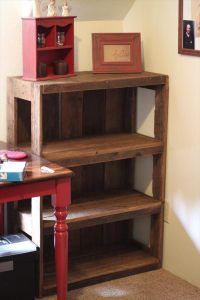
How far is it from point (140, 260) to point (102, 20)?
1395 mm

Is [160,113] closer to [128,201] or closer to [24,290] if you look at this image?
[128,201]

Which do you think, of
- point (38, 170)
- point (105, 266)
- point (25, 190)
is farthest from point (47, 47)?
point (105, 266)

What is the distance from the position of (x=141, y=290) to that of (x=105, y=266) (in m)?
0.29

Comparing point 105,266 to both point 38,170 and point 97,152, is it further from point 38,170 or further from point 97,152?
point 38,170

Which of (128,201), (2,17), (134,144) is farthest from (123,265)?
(2,17)

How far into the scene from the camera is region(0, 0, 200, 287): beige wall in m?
3.46

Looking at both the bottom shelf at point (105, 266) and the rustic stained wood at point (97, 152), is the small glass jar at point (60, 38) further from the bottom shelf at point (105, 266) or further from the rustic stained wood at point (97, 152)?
the bottom shelf at point (105, 266)

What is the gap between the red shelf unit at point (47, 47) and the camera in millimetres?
3328

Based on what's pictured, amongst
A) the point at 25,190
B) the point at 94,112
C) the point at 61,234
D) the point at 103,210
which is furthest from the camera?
the point at 94,112

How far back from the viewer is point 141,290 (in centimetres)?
353

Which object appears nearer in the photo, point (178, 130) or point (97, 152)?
point (97, 152)

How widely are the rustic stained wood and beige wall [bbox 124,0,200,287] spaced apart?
0.06 metres

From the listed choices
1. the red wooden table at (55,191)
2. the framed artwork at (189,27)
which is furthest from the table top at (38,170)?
the framed artwork at (189,27)

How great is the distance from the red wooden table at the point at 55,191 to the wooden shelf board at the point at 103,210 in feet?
0.95
